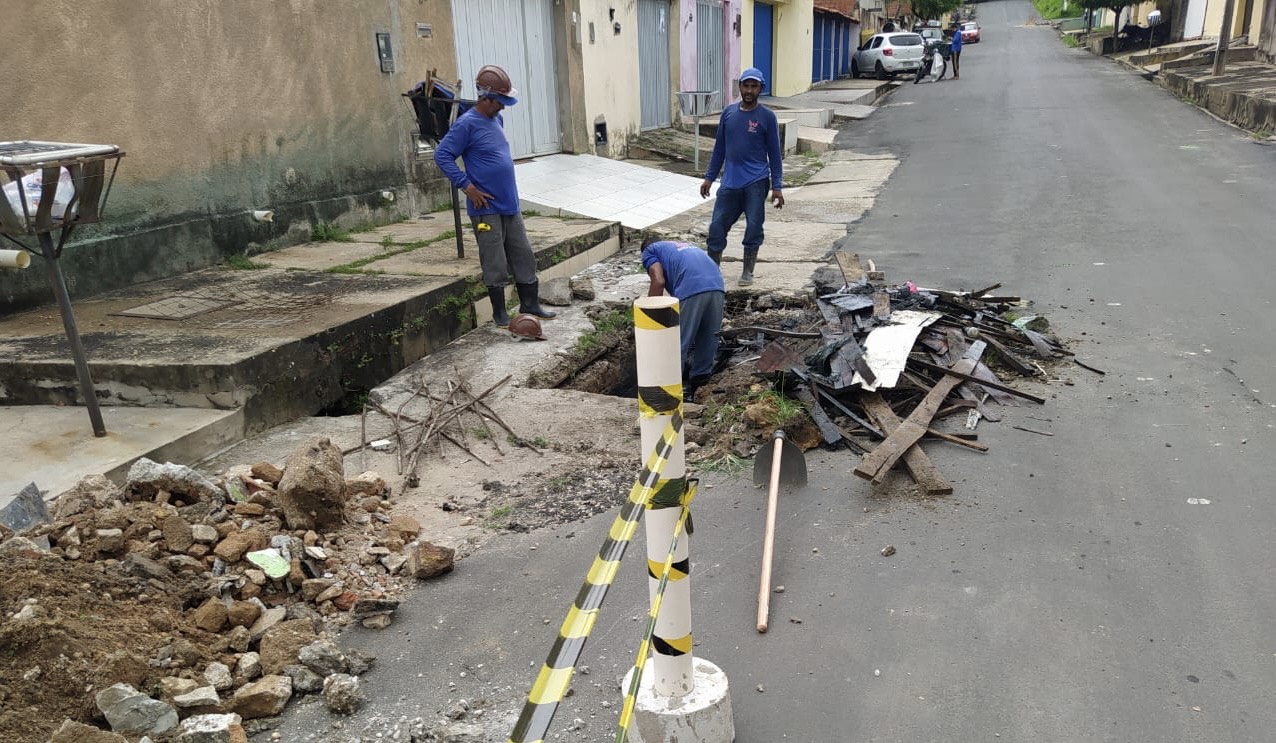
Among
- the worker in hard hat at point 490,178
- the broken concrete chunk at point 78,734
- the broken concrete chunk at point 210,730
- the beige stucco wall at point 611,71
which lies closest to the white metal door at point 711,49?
the beige stucco wall at point 611,71

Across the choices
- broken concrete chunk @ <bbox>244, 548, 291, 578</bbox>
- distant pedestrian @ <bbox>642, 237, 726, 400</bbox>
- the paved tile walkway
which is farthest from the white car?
broken concrete chunk @ <bbox>244, 548, 291, 578</bbox>

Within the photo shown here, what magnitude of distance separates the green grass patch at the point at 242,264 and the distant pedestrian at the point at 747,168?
13.1 ft

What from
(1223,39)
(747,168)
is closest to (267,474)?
(747,168)

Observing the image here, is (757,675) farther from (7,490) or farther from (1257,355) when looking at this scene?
(1257,355)

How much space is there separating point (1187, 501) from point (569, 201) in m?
8.05

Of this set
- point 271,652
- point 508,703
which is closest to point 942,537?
point 508,703

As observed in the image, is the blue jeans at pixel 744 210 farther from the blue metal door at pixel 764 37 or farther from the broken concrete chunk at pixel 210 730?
the blue metal door at pixel 764 37

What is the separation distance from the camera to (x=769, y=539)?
371cm

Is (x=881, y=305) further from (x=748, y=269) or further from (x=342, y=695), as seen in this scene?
(x=342, y=695)

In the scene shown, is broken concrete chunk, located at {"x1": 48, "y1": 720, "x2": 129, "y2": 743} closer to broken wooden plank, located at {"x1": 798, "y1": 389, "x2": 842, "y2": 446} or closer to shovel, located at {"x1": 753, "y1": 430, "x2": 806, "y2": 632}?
shovel, located at {"x1": 753, "y1": 430, "x2": 806, "y2": 632}

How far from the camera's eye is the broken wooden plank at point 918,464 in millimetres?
4273

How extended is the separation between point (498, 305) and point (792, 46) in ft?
80.9

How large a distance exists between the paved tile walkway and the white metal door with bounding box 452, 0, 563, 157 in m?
0.41

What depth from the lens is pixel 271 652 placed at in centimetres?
310
